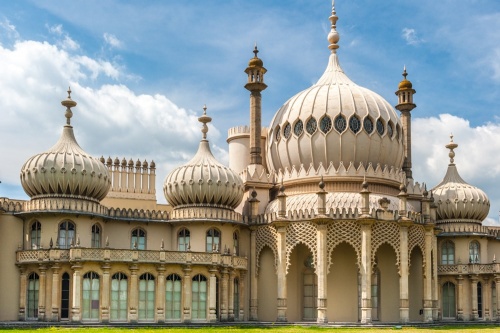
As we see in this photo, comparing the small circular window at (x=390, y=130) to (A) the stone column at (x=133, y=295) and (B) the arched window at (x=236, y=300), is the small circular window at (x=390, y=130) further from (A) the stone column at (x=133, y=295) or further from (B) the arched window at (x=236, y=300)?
(A) the stone column at (x=133, y=295)

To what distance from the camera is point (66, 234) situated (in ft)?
147

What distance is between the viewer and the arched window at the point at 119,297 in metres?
42.6

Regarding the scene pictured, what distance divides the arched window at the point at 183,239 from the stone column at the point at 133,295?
6.29m

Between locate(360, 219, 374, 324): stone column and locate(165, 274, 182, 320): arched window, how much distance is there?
11.2 metres

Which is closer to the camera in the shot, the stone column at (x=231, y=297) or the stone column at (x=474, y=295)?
the stone column at (x=231, y=297)

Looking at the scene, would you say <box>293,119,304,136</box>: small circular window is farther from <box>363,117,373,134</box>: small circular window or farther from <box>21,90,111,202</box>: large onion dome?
<box>21,90,111,202</box>: large onion dome

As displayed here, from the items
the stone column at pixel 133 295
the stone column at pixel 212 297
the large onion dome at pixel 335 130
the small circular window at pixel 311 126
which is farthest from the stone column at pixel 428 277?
the stone column at pixel 133 295

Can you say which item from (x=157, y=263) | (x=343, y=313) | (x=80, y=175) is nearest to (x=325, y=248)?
(x=343, y=313)

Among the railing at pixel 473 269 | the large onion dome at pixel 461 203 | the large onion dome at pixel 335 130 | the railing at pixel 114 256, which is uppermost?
the large onion dome at pixel 335 130

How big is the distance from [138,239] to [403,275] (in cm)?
1698

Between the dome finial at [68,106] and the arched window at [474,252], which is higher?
the dome finial at [68,106]

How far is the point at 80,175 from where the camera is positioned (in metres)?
45.2

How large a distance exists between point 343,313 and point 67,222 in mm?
18182

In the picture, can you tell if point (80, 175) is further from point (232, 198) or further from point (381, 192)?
point (381, 192)
